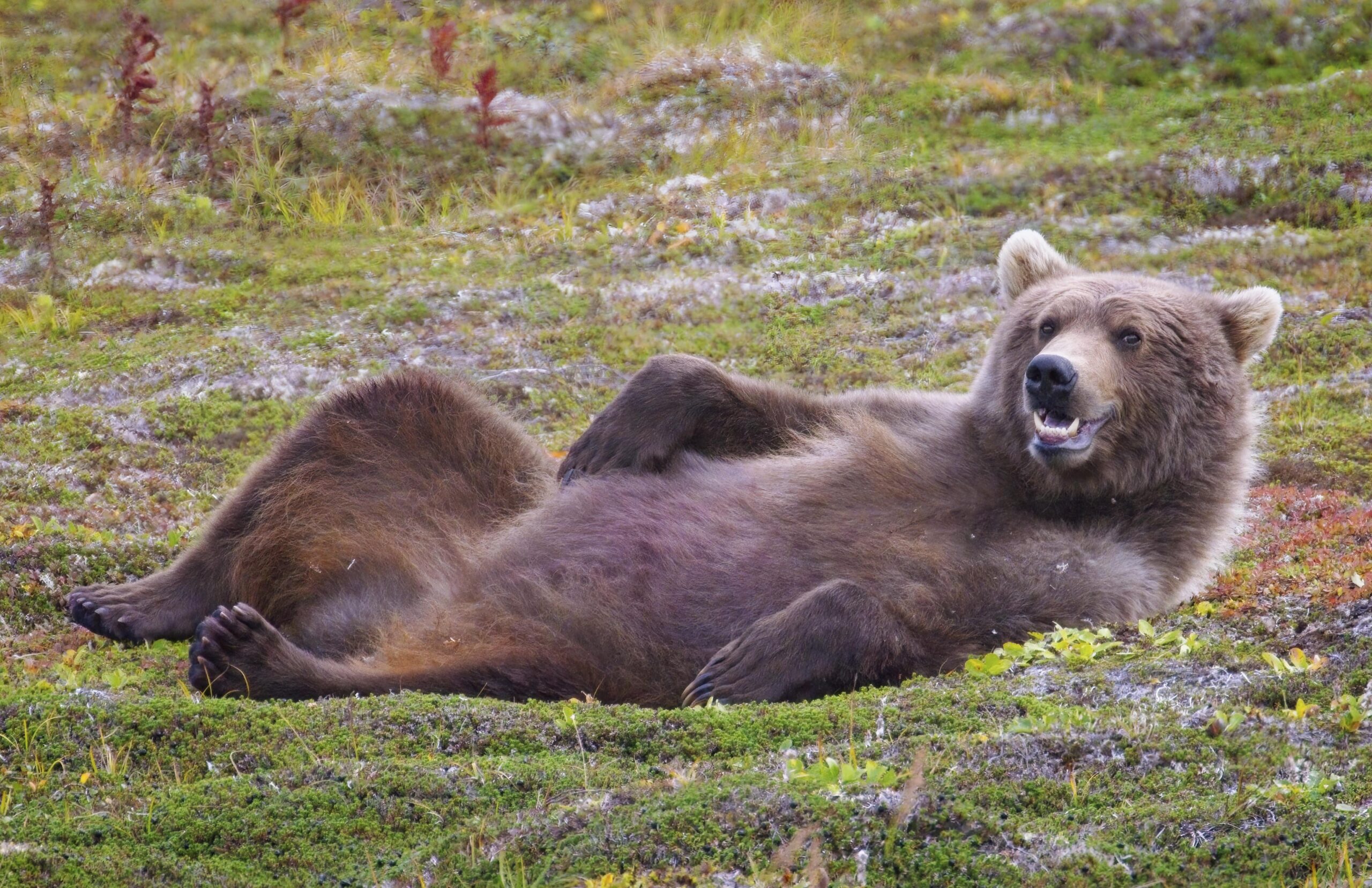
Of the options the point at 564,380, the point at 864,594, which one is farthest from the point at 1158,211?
the point at 864,594

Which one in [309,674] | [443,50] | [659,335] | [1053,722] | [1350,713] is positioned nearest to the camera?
[1350,713]

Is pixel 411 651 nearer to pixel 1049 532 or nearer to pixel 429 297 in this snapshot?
pixel 1049 532

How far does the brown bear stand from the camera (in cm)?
510

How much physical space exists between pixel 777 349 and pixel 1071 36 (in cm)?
812

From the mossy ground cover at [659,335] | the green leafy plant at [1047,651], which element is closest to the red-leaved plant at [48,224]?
the mossy ground cover at [659,335]

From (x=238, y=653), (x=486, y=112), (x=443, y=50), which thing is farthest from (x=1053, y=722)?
(x=443, y=50)

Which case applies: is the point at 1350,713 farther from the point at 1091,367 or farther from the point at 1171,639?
the point at 1091,367

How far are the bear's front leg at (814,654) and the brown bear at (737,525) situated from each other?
0.01m

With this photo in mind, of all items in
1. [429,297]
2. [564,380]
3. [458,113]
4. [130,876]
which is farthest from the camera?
[458,113]

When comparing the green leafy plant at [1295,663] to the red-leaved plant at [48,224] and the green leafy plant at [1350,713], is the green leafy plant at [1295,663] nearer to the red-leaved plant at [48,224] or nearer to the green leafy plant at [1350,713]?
the green leafy plant at [1350,713]

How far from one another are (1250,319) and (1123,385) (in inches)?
35.4

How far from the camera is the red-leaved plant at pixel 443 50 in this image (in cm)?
1447

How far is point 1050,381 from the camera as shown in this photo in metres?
5.42

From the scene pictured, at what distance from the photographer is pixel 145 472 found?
330 inches
